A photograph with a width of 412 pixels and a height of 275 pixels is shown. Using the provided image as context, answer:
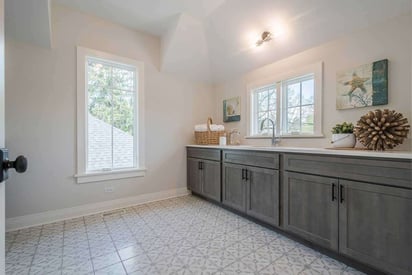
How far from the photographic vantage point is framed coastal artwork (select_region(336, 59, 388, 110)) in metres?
1.98

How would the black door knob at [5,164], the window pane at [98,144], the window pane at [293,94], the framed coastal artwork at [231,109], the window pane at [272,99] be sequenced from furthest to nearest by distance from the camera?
the framed coastal artwork at [231,109]
the window pane at [272,99]
the window pane at [98,144]
the window pane at [293,94]
the black door knob at [5,164]

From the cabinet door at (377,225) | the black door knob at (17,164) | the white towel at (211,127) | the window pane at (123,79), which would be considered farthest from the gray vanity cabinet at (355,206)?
the window pane at (123,79)

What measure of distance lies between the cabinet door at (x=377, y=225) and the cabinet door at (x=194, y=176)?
7.16 feet

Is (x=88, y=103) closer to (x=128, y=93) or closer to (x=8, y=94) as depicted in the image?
(x=128, y=93)

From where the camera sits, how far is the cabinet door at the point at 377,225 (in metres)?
1.42

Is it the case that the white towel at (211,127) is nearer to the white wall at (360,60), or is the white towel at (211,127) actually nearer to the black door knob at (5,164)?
the white wall at (360,60)

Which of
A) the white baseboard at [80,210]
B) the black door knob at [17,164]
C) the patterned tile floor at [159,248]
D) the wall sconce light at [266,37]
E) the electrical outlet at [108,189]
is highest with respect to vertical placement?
the wall sconce light at [266,37]

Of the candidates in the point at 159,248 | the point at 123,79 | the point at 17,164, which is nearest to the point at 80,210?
the point at 159,248

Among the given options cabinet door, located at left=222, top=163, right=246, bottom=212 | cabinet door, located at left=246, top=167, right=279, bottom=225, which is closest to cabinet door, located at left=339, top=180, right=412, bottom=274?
cabinet door, located at left=246, top=167, right=279, bottom=225

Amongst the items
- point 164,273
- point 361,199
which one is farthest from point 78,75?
point 361,199

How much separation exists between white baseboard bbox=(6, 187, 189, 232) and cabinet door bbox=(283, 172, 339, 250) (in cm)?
213

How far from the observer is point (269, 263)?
1772mm

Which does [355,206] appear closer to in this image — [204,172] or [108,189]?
[204,172]

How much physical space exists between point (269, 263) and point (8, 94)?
3272 mm
